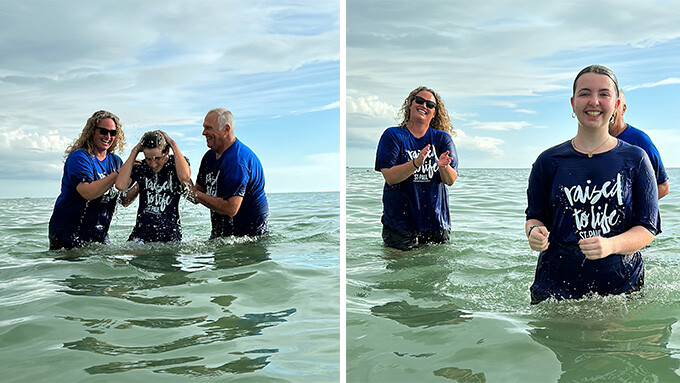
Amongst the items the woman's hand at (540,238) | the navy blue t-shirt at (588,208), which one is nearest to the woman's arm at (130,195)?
the navy blue t-shirt at (588,208)

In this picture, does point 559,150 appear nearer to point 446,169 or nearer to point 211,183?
point 446,169

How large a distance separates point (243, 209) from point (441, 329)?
10.4 feet

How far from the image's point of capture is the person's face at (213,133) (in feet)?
19.5

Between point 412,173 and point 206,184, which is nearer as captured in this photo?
point 412,173

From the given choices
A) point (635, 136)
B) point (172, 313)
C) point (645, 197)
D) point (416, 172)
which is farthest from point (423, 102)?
point (172, 313)

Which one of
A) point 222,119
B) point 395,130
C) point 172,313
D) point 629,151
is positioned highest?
point 222,119

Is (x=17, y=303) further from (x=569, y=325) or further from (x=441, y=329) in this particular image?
(x=569, y=325)

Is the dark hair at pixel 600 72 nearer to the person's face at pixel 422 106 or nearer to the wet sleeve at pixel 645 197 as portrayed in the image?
the wet sleeve at pixel 645 197

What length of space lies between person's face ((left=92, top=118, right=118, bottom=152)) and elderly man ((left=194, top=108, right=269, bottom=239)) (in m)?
0.84

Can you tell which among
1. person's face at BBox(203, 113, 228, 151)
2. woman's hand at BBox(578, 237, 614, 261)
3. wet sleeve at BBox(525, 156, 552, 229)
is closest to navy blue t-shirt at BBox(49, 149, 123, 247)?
person's face at BBox(203, 113, 228, 151)

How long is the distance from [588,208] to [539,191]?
10.4 inches

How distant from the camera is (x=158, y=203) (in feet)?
19.2

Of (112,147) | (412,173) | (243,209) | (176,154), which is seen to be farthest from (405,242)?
(112,147)

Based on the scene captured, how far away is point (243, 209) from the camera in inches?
246
